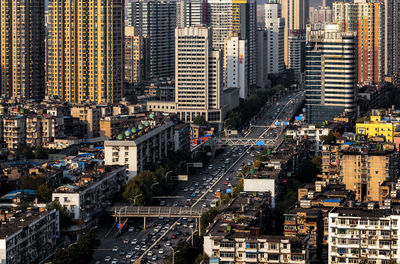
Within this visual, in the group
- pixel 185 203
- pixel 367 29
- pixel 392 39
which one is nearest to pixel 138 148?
pixel 185 203

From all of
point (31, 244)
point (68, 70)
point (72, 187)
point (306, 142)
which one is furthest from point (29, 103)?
point (31, 244)

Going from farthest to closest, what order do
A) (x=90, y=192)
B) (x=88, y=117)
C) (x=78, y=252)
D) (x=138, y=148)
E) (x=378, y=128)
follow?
1. (x=88, y=117)
2. (x=378, y=128)
3. (x=138, y=148)
4. (x=90, y=192)
5. (x=78, y=252)

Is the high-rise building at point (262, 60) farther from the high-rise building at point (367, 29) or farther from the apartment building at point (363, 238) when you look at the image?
the apartment building at point (363, 238)

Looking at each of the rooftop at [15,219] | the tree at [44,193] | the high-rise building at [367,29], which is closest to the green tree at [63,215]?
the rooftop at [15,219]

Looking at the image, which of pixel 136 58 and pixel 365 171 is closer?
pixel 365 171

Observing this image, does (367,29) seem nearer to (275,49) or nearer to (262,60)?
(262,60)

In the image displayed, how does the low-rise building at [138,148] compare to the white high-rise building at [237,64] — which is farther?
the white high-rise building at [237,64]
